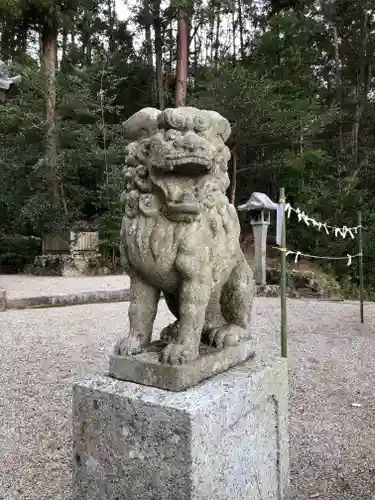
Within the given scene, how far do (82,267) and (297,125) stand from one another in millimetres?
5843

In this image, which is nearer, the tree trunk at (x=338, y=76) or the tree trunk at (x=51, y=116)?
the tree trunk at (x=51, y=116)

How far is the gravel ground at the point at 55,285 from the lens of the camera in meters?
6.75

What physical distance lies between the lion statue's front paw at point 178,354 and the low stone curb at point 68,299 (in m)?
5.13

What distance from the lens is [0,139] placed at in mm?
10641

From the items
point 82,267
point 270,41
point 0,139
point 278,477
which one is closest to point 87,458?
point 278,477

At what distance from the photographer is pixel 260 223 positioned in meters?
7.96

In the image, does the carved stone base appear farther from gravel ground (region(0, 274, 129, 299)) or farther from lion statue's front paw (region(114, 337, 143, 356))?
gravel ground (region(0, 274, 129, 299))

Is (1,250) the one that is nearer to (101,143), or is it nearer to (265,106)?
(101,143)

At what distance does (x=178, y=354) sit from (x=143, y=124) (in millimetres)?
756

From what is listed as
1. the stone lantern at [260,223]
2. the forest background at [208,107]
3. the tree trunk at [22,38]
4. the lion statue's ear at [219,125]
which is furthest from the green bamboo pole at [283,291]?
the tree trunk at [22,38]

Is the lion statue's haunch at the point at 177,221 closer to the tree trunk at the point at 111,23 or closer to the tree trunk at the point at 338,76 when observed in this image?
the tree trunk at the point at 338,76

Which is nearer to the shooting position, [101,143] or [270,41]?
[101,143]

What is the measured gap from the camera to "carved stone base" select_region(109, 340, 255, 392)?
133cm

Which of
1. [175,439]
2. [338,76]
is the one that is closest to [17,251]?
[338,76]
